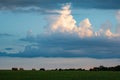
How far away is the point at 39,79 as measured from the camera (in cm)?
6500

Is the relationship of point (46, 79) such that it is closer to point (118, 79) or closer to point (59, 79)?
point (59, 79)

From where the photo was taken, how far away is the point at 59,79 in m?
67.1

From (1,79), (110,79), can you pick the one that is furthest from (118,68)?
(1,79)

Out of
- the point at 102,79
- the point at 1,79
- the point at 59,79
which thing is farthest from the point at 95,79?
the point at 1,79

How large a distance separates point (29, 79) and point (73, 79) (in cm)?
679

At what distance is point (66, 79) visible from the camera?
219 feet

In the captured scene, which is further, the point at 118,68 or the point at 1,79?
the point at 118,68

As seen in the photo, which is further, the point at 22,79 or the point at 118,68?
the point at 118,68

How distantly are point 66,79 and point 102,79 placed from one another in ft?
19.0

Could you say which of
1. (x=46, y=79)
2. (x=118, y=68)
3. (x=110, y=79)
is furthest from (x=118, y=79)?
(x=118, y=68)

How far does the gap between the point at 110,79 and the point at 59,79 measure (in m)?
8.11

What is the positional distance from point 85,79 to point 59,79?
A: 4044 millimetres

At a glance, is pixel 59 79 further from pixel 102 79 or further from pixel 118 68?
pixel 118 68

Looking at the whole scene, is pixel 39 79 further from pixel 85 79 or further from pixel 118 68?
pixel 118 68
